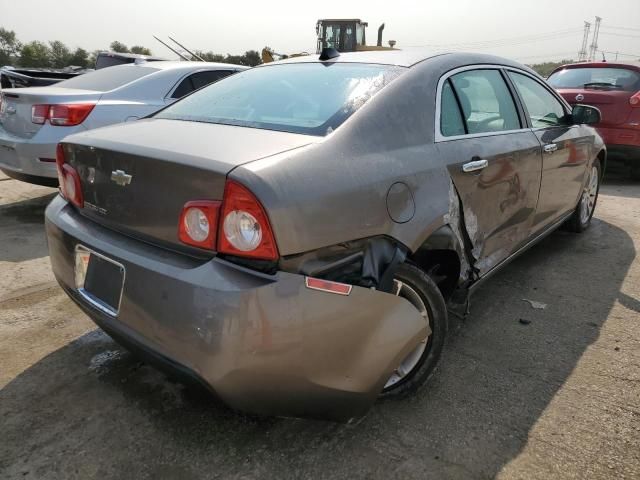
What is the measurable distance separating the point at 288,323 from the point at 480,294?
7.19 ft

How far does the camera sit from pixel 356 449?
2.00 meters

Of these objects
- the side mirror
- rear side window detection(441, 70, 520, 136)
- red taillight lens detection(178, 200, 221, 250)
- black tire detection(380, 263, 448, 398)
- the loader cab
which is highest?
the loader cab

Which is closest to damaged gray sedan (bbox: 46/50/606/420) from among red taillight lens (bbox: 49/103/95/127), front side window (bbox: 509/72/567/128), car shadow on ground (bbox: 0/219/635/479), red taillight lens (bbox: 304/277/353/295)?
red taillight lens (bbox: 304/277/353/295)

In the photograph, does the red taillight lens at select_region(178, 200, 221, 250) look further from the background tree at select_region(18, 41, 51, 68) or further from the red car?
the background tree at select_region(18, 41, 51, 68)

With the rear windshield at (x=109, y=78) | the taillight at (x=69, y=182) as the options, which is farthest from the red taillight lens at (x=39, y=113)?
the taillight at (x=69, y=182)

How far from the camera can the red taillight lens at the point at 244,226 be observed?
160cm

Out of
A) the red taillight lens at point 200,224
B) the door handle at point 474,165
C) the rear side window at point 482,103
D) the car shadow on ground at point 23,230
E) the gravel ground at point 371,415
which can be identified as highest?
the rear side window at point 482,103

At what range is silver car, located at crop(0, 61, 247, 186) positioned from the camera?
459 centimetres

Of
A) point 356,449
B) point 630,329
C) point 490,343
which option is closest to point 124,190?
point 356,449

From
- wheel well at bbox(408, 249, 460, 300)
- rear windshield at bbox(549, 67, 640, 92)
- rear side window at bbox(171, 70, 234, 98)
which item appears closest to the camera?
wheel well at bbox(408, 249, 460, 300)

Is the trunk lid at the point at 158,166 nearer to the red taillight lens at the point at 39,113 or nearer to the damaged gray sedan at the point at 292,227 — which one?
the damaged gray sedan at the point at 292,227

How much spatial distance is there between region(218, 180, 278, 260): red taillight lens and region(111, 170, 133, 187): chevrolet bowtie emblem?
0.52 meters

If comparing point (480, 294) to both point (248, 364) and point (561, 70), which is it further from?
point (561, 70)

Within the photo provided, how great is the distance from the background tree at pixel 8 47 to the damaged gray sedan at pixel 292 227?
174 ft
